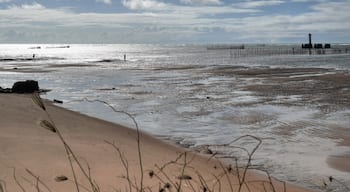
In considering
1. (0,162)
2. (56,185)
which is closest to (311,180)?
(56,185)

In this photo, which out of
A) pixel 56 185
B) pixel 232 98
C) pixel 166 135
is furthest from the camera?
pixel 232 98

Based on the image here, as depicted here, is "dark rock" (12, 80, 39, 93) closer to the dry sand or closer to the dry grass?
the dry sand

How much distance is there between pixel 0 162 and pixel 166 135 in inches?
259

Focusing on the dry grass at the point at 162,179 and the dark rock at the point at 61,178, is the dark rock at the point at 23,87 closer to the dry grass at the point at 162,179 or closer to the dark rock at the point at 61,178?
the dry grass at the point at 162,179

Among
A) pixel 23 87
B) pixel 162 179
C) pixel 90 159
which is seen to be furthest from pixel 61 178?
pixel 23 87

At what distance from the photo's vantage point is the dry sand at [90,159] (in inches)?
242

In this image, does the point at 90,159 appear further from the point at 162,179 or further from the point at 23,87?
the point at 23,87

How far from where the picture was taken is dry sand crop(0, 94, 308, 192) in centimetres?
615

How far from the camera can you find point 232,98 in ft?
72.3

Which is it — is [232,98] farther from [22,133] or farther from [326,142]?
[22,133]

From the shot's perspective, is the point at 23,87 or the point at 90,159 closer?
the point at 90,159

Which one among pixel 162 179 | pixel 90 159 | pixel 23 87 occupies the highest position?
pixel 23 87

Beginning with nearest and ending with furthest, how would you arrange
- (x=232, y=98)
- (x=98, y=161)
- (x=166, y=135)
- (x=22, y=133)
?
1. (x=98, y=161)
2. (x=22, y=133)
3. (x=166, y=135)
4. (x=232, y=98)

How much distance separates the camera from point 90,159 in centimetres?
784
